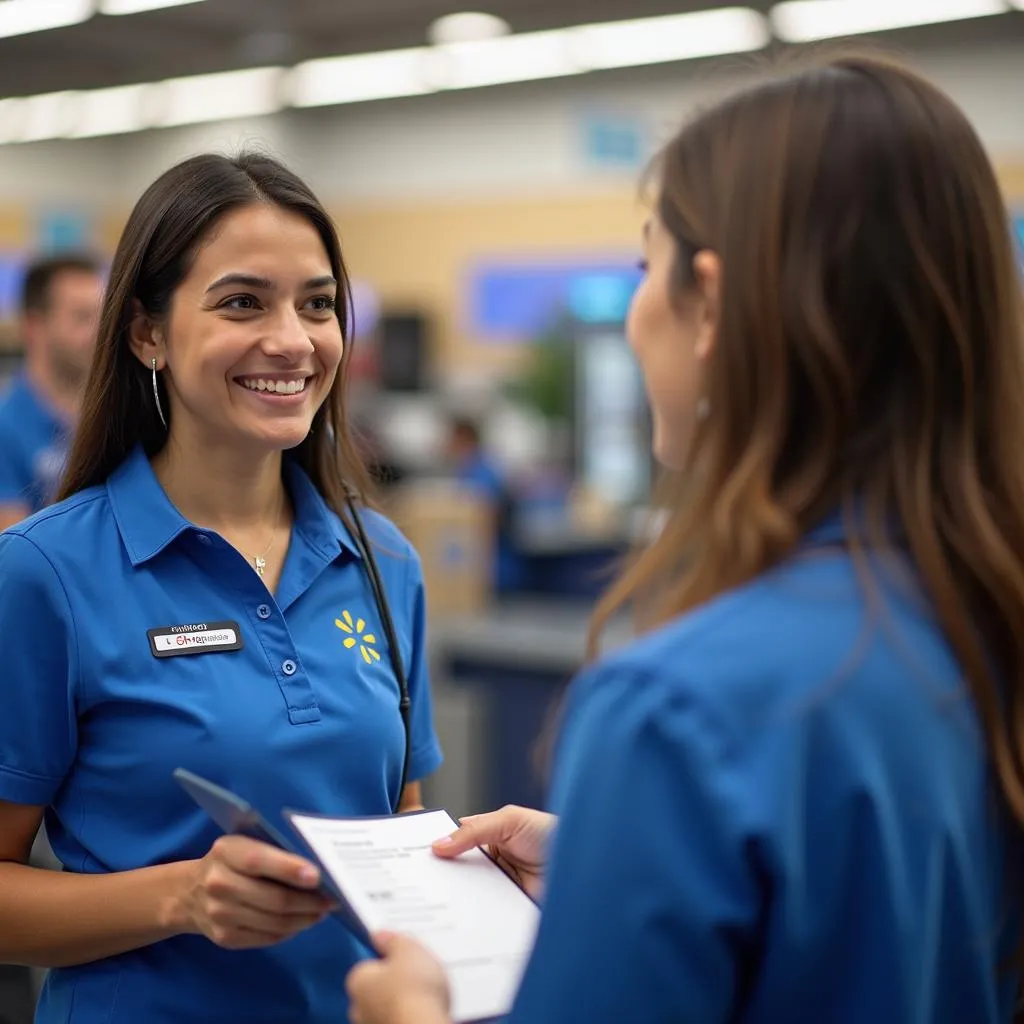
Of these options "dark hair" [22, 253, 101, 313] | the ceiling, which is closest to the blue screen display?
the ceiling

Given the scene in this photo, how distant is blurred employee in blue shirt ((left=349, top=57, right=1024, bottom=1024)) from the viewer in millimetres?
839

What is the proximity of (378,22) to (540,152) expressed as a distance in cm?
328

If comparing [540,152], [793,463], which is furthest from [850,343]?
[540,152]

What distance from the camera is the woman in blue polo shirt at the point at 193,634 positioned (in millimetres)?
1416

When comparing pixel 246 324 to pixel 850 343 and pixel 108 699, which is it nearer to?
pixel 108 699

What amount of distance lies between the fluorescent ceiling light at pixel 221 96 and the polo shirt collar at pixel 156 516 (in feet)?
31.2

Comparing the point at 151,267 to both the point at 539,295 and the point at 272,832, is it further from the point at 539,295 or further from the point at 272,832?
the point at 539,295

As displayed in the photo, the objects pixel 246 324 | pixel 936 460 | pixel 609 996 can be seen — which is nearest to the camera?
pixel 609 996

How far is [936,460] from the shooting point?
947 mm

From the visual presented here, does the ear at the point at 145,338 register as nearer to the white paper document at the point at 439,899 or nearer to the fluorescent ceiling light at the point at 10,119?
the white paper document at the point at 439,899

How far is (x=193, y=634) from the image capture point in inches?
58.4

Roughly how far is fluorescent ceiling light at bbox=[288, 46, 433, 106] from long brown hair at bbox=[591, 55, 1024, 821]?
32.1ft

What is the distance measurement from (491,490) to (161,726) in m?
6.80

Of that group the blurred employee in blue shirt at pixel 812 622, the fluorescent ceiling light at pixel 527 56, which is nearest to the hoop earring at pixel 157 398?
the blurred employee in blue shirt at pixel 812 622
